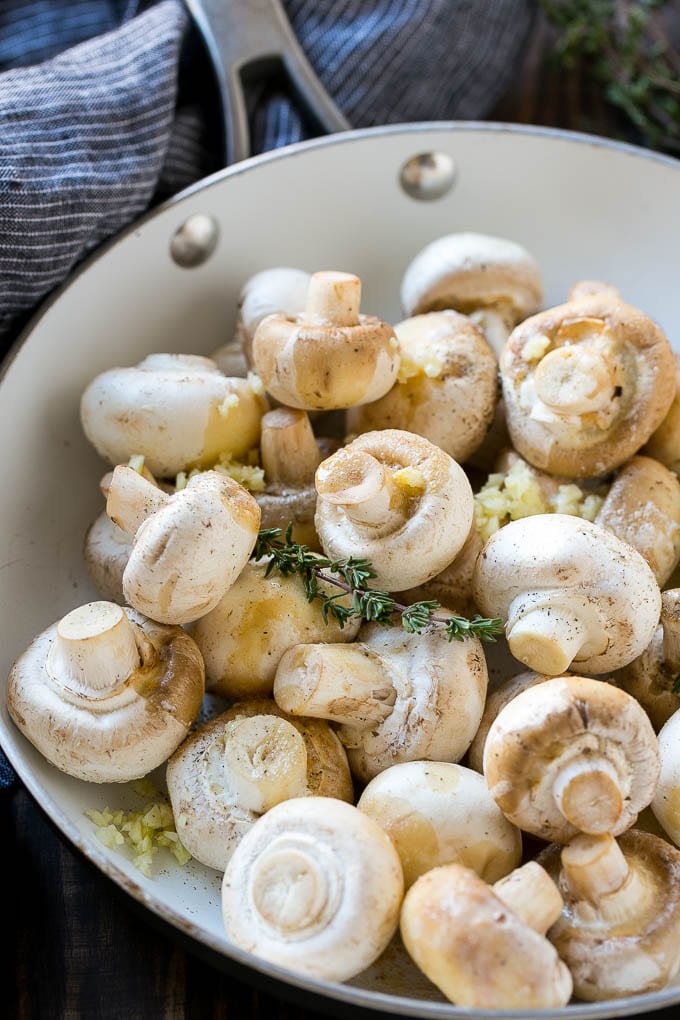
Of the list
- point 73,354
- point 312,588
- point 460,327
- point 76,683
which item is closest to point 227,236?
point 73,354

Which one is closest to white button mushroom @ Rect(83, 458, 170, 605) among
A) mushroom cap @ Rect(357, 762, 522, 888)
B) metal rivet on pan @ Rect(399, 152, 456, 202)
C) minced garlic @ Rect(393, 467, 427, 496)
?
minced garlic @ Rect(393, 467, 427, 496)

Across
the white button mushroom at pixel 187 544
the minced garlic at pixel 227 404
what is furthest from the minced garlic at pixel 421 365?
the white button mushroom at pixel 187 544

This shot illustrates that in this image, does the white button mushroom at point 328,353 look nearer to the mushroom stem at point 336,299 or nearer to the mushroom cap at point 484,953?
the mushroom stem at point 336,299

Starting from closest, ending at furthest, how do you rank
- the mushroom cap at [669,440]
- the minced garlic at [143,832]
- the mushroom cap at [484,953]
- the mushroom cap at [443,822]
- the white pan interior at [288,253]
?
the mushroom cap at [484,953], the mushroom cap at [443,822], the minced garlic at [143,832], the mushroom cap at [669,440], the white pan interior at [288,253]

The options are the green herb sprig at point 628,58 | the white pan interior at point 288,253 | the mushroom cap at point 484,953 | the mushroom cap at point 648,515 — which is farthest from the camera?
the green herb sprig at point 628,58

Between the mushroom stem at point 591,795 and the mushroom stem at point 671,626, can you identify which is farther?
the mushroom stem at point 671,626
